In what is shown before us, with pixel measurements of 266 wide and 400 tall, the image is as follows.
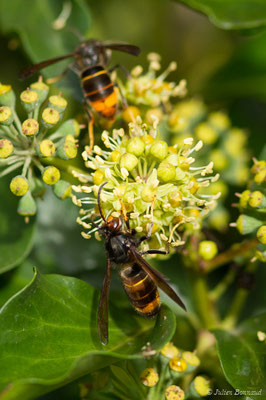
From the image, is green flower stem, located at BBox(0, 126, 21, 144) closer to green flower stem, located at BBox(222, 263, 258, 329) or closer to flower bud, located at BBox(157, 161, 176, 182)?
flower bud, located at BBox(157, 161, 176, 182)

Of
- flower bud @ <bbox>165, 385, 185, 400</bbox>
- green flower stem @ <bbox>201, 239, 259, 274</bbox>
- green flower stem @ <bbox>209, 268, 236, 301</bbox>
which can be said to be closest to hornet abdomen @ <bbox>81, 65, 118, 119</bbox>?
green flower stem @ <bbox>201, 239, 259, 274</bbox>

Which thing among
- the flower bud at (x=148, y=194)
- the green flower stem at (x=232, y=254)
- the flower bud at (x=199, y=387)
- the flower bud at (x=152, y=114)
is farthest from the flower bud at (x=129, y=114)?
the flower bud at (x=199, y=387)

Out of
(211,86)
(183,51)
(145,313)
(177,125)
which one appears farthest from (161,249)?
(183,51)

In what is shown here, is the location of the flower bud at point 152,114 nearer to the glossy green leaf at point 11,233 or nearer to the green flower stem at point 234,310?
the glossy green leaf at point 11,233

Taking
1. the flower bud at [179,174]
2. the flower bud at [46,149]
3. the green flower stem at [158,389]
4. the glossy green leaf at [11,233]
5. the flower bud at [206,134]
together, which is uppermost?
the flower bud at [46,149]

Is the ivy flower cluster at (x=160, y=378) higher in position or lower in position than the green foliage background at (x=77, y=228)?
lower

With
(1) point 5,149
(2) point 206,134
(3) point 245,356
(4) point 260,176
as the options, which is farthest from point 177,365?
(2) point 206,134
